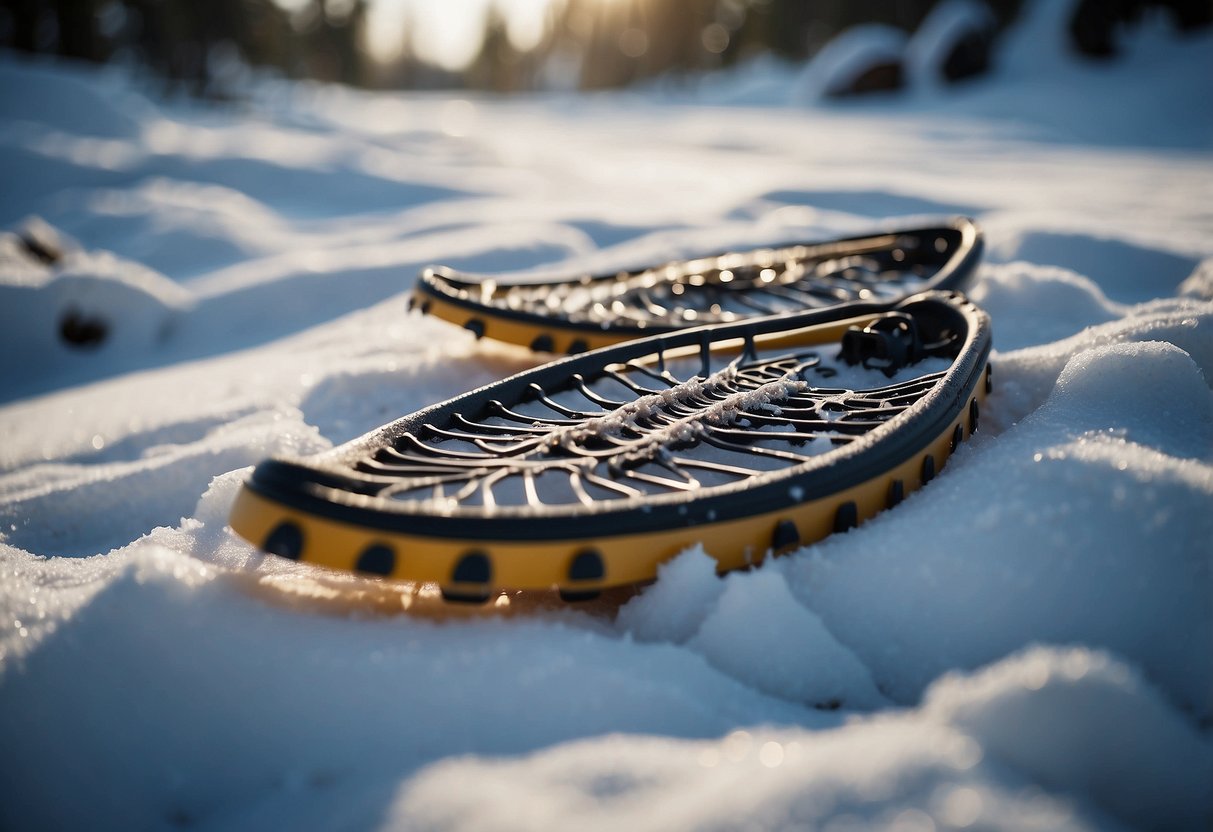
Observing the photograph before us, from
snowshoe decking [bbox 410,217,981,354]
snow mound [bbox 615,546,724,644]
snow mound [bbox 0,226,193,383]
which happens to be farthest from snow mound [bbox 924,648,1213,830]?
snow mound [bbox 0,226,193,383]

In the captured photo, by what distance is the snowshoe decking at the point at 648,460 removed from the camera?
860 mm

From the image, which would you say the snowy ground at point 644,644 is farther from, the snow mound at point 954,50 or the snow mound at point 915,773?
the snow mound at point 954,50

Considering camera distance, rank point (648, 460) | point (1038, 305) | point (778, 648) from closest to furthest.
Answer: point (778, 648) → point (648, 460) → point (1038, 305)

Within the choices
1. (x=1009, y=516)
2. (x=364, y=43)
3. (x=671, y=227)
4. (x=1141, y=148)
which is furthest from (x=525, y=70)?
(x=1009, y=516)

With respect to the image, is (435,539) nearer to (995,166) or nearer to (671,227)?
(671,227)

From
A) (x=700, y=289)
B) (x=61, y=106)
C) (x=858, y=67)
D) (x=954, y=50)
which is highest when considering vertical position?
(x=954, y=50)

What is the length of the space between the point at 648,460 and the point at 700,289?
1.07 m

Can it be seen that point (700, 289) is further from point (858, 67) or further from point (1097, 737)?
point (858, 67)

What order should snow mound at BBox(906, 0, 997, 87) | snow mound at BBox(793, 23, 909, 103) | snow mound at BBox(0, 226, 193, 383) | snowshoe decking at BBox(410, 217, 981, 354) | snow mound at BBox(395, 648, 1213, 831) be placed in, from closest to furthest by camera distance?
snow mound at BBox(395, 648, 1213, 831) < snowshoe decking at BBox(410, 217, 981, 354) < snow mound at BBox(0, 226, 193, 383) < snow mound at BBox(906, 0, 997, 87) < snow mound at BBox(793, 23, 909, 103)

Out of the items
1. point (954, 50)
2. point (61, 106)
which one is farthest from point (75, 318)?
point (954, 50)

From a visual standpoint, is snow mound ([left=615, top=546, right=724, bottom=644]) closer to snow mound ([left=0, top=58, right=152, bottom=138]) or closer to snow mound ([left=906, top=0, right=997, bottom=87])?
snow mound ([left=0, top=58, right=152, bottom=138])

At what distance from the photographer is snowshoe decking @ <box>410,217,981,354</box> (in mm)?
1729

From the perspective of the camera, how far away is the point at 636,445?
1.11m

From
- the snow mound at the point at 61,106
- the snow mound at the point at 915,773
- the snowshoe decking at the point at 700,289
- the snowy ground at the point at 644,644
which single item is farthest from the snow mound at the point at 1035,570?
the snow mound at the point at 61,106
